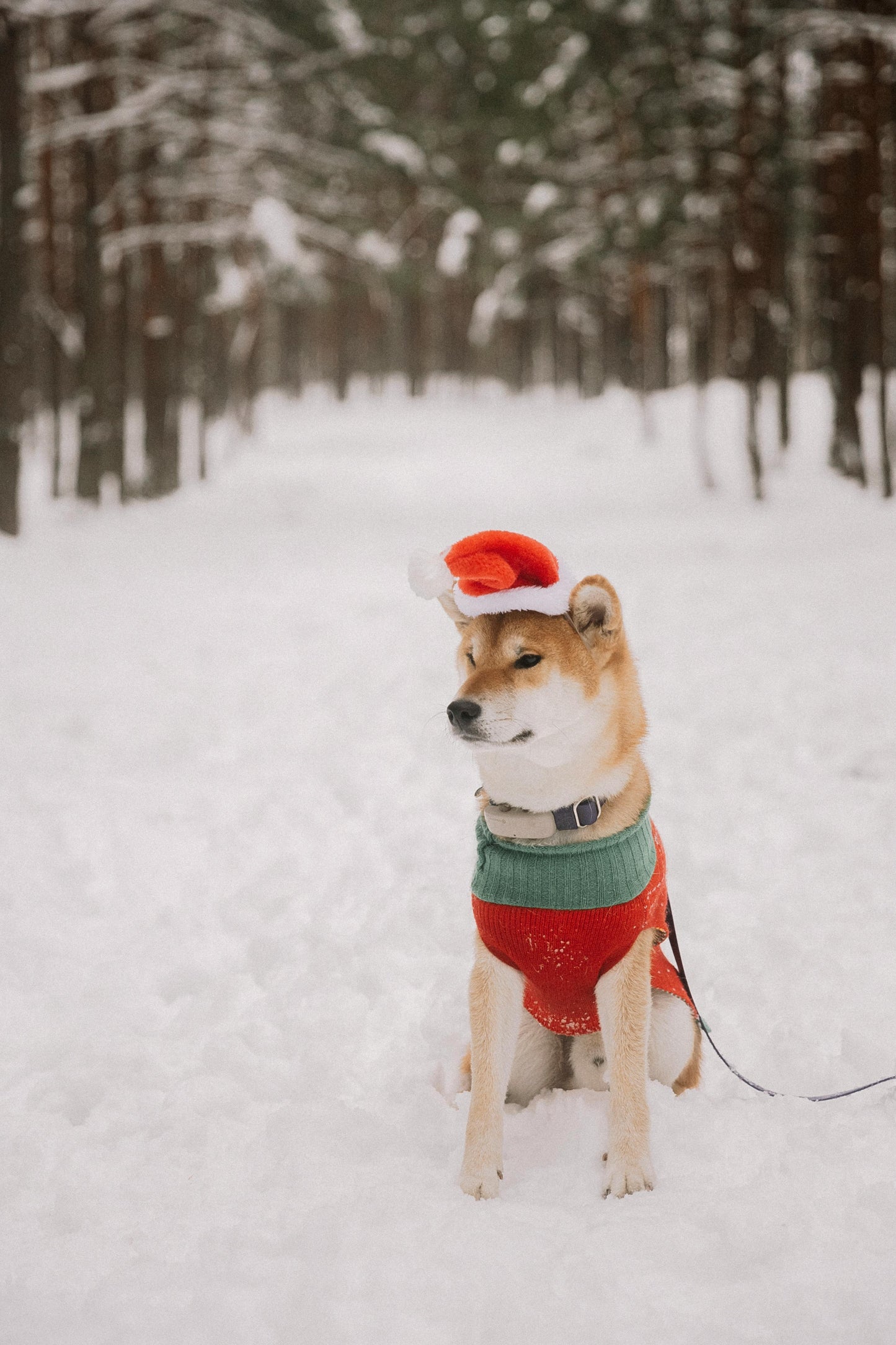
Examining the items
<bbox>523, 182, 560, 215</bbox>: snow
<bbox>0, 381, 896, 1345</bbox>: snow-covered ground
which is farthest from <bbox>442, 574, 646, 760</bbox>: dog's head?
<bbox>523, 182, 560, 215</bbox>: snow

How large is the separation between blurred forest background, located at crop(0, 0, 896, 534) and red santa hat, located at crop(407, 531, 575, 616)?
9823mm

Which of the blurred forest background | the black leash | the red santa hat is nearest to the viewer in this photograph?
the red santa hat

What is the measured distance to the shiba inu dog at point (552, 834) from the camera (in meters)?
2.69

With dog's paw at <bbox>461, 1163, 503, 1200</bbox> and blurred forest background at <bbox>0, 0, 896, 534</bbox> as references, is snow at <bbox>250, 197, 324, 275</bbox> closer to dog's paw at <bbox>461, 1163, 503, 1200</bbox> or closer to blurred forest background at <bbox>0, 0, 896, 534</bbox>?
blurred forest background at <bbox>0, 0, 896, 534</bbox>

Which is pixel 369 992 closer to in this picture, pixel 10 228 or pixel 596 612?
pixel 596 612

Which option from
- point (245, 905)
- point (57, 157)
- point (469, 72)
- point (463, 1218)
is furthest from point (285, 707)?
point (469, 72)

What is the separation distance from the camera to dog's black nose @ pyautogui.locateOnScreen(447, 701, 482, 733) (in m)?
2.64

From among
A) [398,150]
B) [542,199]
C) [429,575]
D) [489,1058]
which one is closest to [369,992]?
[489,1058]

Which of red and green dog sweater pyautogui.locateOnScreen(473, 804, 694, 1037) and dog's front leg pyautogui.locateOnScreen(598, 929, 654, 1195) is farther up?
red and green dog sweater pyautogui.locateOnScreen(473, 804, 694, 1037)

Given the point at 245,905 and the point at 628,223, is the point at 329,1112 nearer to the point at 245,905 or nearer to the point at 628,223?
the point at 245,905

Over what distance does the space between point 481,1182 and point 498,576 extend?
5.60ft

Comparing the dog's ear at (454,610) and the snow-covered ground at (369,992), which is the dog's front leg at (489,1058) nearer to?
the snow-covered ground at (369,992)

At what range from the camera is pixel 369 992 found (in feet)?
12.6

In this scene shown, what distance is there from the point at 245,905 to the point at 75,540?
955cm
